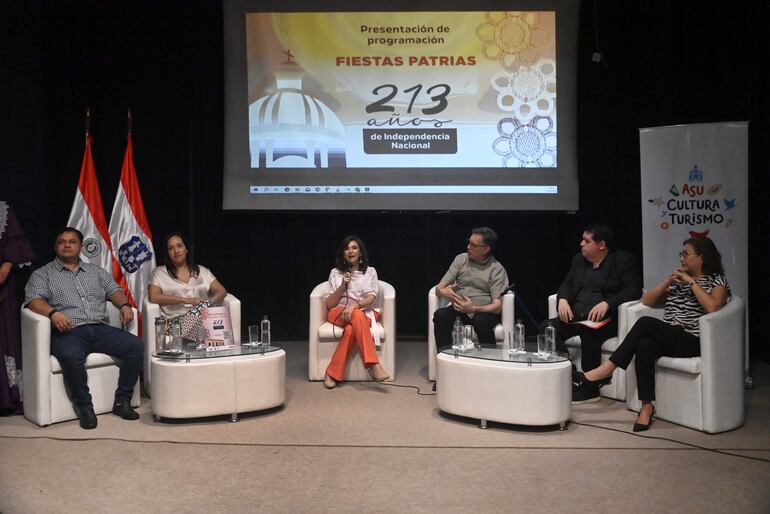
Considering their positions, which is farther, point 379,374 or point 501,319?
point 501,319

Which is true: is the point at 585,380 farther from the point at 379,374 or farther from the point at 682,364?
the point at 379,374

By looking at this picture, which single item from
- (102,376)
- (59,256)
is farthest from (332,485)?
(59,256)

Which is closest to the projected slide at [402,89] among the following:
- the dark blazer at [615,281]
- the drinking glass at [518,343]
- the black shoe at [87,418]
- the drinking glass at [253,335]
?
the dark blazer at [615,281]

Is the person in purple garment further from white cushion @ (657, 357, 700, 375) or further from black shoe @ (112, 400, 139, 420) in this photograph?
white cushion @ (657, 357, 700, 375)

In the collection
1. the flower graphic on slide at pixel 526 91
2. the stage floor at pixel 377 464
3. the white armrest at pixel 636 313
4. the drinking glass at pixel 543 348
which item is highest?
the flower graphic on slide at pixel 526 91

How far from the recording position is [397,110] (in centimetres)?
610

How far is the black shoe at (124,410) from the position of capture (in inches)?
170

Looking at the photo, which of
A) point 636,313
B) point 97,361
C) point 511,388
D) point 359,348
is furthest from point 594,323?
point 97,361

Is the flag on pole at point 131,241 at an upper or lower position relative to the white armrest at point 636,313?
upper

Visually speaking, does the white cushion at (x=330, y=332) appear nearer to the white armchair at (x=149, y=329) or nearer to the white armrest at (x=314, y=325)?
the white armrest at (x=314, y=325)

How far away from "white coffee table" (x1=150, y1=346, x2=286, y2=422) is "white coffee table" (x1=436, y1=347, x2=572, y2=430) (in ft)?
3.30

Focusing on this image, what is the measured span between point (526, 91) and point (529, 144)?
39cm

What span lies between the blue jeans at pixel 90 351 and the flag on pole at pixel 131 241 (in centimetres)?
115

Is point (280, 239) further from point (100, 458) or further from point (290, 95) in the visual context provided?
point (100, 458)
